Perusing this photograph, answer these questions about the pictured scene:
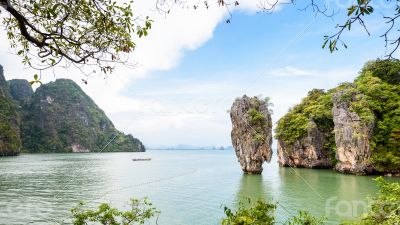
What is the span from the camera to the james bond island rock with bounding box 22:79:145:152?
125875 mm

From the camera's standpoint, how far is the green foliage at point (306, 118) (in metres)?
43.0

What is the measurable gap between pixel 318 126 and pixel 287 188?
20032 mm

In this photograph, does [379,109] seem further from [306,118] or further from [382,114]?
[306,118]

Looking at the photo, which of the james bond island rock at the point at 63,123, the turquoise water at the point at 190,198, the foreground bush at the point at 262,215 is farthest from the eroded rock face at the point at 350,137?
the james bond island rock at the point at 63,123

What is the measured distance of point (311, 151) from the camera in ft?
143

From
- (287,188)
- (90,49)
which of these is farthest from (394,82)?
(90,49)

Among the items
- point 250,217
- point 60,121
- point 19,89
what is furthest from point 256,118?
point 19,89

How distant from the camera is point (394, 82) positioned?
125ft

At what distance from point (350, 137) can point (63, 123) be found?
419 ft

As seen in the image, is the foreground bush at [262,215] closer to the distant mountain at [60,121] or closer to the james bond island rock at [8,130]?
the james bond island rock at [8,130]

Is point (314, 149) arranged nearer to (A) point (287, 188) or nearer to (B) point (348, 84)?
(B) point (348, 84)

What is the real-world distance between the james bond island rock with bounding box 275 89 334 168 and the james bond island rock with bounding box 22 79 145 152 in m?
82.7

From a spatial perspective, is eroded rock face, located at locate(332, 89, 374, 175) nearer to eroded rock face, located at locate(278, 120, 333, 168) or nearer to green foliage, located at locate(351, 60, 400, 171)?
green foliage, located at locate(351, 60, 400, 171)

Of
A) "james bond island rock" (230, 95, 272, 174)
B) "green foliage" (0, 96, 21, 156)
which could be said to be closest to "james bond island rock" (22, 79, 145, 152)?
"green foliage" (0, 96, 21, 156)
